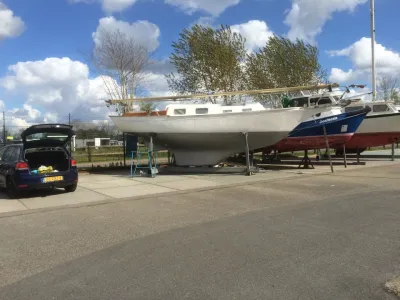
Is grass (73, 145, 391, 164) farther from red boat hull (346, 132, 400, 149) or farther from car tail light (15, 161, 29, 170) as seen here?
car tail light (15, 161, 29, 170)

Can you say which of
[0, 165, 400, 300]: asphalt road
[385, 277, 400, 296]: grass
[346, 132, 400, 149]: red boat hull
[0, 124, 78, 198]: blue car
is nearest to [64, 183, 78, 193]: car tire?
[0, 124, 78, 198]: blue car

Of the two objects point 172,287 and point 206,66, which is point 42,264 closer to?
point 172,287

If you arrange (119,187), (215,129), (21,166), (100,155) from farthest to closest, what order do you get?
(100,155), (215,129), (119,187), (21,166)

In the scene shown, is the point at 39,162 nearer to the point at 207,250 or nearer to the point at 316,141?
the point at 207,250

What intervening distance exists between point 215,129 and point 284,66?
15.8m

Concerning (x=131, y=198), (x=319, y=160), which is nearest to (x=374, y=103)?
(x=319, y=160)

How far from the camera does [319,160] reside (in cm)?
2188

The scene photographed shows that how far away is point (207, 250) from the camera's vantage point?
5605mm

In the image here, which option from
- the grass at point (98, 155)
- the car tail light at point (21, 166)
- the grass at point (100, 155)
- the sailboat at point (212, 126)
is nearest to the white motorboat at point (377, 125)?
the grass at point (100, 155)

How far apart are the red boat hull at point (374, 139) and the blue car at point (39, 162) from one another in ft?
49.5

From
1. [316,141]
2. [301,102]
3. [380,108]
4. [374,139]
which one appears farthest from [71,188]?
[380,108]

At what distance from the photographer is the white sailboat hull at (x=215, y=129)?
15.3m

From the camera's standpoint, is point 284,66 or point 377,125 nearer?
point 377,125

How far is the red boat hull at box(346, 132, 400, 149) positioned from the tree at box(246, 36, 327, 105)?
866 cm
